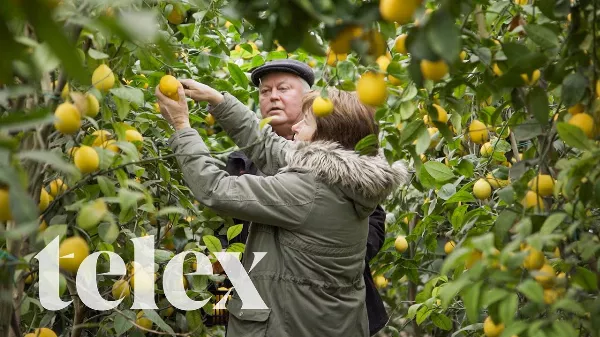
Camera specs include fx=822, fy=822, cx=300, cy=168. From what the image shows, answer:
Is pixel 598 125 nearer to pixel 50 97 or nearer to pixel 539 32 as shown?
pixel 539 32

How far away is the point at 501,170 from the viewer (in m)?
1.98

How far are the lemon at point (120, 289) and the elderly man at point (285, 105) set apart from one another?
2.40 feet

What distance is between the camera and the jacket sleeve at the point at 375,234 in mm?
2717

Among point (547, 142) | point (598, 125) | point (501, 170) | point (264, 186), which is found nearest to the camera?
point (598, 125)

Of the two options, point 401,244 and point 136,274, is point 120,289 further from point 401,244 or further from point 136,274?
point 401,244

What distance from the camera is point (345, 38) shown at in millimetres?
1255

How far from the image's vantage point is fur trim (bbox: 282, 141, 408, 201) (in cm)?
217

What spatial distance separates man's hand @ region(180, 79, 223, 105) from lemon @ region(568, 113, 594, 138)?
3.84 feet

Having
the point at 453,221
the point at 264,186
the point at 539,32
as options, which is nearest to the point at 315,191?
the point at 264,186

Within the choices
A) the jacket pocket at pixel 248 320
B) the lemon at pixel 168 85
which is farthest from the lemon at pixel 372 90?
the jacket pocket at pixel 248 320

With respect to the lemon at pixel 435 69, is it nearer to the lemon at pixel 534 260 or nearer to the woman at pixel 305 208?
the lemon at pixel 534 260

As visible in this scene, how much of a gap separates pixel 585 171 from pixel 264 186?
101 centimetres

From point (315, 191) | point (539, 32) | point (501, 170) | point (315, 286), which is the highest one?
point (539, 32)

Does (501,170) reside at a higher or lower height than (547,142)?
lower
